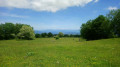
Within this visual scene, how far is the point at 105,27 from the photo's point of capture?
1294 inches

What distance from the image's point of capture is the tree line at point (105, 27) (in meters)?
28.8

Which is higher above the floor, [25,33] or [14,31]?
[14,31]

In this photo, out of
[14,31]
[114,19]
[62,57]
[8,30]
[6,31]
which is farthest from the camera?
[14,31]

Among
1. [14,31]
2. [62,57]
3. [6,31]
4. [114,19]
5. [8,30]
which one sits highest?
[114,19]

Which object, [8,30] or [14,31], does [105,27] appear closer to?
[14,31]

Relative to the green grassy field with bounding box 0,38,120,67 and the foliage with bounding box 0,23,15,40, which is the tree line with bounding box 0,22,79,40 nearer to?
the foliage with bounding box 0,23,15,40

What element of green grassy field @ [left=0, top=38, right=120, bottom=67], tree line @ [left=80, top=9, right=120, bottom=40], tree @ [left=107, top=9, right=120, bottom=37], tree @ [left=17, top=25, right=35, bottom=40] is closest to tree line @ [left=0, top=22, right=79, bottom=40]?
tree @ [left=17, top=25, right=35, bottom=40]

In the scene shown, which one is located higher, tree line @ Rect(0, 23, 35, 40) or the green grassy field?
tree line @ Rect(0, 23, 35, 40)

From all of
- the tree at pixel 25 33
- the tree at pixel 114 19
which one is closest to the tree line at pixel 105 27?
the tree at pixel 114 19

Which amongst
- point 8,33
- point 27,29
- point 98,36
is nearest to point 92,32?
point 98,36

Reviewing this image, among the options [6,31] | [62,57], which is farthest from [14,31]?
[62,57]

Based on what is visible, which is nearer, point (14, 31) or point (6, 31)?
point (6, 31)

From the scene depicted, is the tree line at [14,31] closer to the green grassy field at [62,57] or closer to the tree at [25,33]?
the tree at [25,33]

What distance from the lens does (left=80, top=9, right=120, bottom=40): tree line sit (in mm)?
28844
